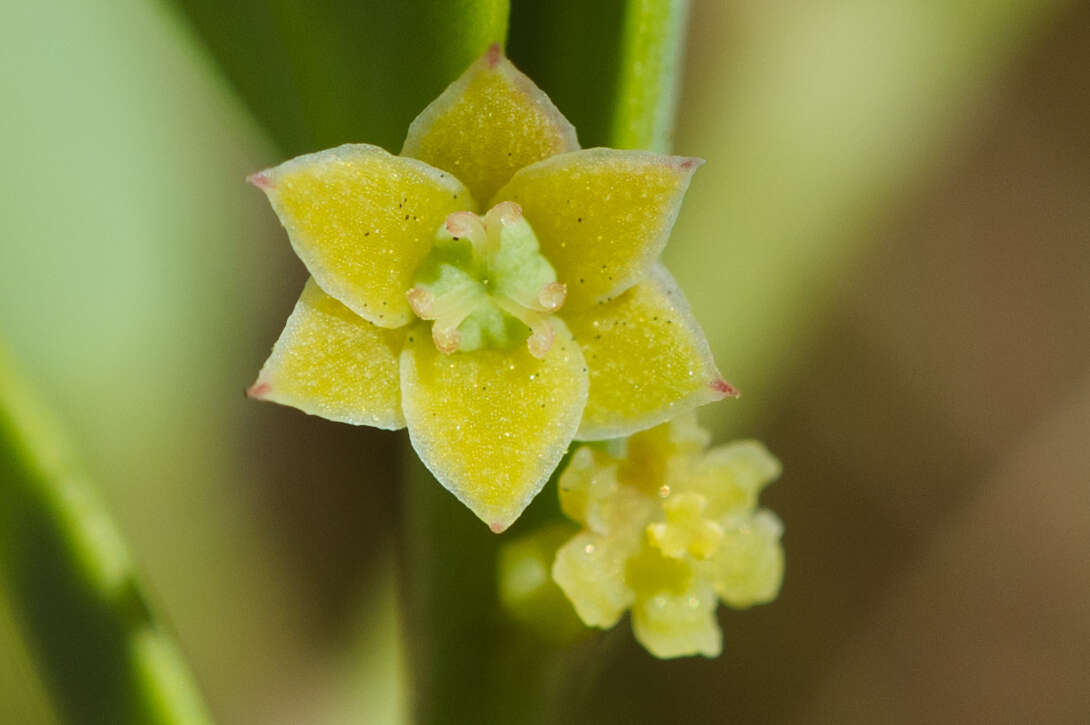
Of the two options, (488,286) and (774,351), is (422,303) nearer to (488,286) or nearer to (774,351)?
(488,286)

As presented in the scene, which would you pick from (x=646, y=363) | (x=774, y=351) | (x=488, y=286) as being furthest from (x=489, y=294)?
(x=774, y=351)

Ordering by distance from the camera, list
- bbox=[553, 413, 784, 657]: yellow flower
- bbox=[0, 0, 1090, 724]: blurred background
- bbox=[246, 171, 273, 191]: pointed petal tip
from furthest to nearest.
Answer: bbox=[0, 0, 1090, 724]: blurred background, bbox=[553, 413, 784, 657]: yellow flower, bbox=[246, 171, 273, 191]: pointed petal tip

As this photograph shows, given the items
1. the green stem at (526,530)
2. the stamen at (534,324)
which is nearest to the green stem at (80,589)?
the green stem at (526,530)

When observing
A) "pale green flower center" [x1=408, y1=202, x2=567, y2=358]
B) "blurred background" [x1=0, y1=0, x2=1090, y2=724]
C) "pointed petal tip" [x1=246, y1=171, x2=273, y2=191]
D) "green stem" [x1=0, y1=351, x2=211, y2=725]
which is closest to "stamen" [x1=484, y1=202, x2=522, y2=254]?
"pale green flower center" [x1=408, y1=202, x2=567, y2=358]

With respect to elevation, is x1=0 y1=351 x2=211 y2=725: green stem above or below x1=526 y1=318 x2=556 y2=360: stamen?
below

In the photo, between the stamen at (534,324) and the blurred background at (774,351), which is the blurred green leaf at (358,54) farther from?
the blurred background at (774,351)

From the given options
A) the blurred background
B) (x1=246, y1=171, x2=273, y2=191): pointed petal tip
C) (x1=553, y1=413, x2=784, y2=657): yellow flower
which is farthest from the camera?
the blurred background

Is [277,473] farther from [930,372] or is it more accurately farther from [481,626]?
[481,626]

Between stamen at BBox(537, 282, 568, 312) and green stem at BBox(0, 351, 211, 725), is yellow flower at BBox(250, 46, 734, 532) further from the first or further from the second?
green stem at BBox(0, 351, 211, 725)
